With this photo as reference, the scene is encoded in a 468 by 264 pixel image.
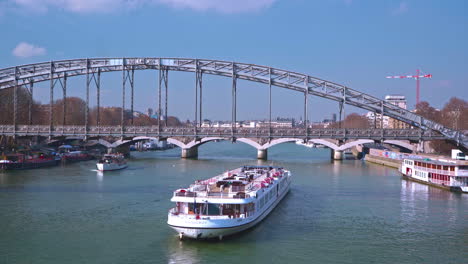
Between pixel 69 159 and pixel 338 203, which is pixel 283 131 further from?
pixel 338 203

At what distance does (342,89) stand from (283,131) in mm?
11213

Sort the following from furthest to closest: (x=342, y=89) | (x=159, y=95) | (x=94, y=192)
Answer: (x=159, y=95)
(x=342, y=89)
(x=94, y=192)

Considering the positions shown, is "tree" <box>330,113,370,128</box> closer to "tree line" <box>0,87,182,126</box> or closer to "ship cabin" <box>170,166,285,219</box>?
"tree line" <box>0,87,182,126</box>

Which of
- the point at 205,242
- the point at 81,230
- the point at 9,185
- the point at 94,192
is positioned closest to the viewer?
the point at 205,242

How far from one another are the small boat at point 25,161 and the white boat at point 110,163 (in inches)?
333

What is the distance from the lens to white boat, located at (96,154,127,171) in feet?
197

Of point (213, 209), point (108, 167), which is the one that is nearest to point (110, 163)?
point (108, 167)

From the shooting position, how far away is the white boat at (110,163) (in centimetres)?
6014

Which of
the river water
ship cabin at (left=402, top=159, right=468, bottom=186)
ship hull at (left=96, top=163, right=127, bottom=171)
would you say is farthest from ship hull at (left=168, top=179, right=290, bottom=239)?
ship hull at (left=96, top=163, right=127, bottom=171)

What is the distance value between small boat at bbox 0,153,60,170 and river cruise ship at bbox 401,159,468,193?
4553 centimetres

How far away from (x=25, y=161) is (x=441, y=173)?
48372 mm

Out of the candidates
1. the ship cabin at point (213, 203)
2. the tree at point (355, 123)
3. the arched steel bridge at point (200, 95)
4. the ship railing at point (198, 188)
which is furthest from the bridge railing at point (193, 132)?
the tree at point (355, 123)

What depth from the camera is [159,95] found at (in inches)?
3182

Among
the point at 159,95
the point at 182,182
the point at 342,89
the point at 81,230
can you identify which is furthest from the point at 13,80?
the point at 81,230
